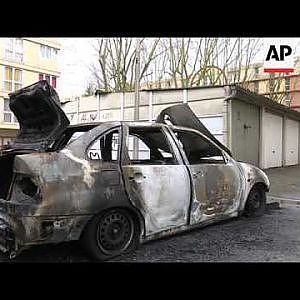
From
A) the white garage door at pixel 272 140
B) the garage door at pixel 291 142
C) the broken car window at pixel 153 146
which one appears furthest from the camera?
the garage door at pixel 291 142

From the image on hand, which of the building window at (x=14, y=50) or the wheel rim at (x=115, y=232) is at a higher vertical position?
the building window at (x=14, y=50)

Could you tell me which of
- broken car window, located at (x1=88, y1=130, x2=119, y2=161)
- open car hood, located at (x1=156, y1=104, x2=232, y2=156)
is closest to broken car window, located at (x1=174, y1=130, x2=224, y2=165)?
open car hood, located at (x1=156, y1=104, x2=232, y2=156)

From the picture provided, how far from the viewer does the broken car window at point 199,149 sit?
607 centimetres

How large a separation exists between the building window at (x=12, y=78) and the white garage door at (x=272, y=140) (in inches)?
1101

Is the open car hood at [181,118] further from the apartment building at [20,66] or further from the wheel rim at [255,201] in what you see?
the apartment building at [20,66]

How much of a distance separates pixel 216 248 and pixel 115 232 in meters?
1.27

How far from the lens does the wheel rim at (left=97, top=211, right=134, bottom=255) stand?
14.9ft

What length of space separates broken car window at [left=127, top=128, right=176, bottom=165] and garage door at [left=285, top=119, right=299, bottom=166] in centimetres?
1456

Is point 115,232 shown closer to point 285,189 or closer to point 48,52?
point 285,189

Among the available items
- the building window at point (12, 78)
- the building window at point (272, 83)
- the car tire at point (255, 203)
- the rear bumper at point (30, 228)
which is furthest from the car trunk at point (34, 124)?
the building window at point (12, 78)

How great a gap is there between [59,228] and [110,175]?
80 cm

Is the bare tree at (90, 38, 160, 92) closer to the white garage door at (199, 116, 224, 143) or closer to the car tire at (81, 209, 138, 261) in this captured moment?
the white garage door at (199, 116, 224, 143)
